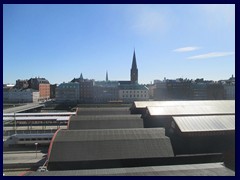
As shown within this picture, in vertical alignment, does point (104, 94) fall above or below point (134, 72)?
Result: below

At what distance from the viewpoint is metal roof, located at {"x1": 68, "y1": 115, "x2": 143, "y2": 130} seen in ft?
62.2

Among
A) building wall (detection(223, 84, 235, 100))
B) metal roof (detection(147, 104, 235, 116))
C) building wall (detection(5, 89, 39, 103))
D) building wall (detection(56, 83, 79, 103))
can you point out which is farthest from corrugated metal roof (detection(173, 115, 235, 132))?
building wall (detection(5, 89, 39, 103))

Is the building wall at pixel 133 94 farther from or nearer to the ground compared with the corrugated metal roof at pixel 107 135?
farther from the ground

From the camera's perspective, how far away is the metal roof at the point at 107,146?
1174 cm

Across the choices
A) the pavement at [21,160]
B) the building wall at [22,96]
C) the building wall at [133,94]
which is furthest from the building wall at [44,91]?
the pavement at [21,160]

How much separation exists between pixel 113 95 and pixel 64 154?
4672cm

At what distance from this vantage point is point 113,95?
58469 millimetres

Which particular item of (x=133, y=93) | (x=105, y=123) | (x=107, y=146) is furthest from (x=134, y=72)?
(x=107, y=146)

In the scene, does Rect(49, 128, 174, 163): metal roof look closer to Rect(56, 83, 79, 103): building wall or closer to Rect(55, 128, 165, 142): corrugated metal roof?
Rect(55, 128, 165, 142): corrugated metal roof

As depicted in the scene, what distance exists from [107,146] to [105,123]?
6946mm

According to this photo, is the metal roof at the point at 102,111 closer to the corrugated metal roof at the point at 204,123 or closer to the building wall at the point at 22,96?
the corrugated metal roof at the point at 204,123

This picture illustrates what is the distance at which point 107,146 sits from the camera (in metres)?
12.5

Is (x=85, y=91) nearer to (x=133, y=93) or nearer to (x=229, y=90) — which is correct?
(x=133, y=93)

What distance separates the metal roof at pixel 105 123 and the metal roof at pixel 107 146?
15.8 feet
